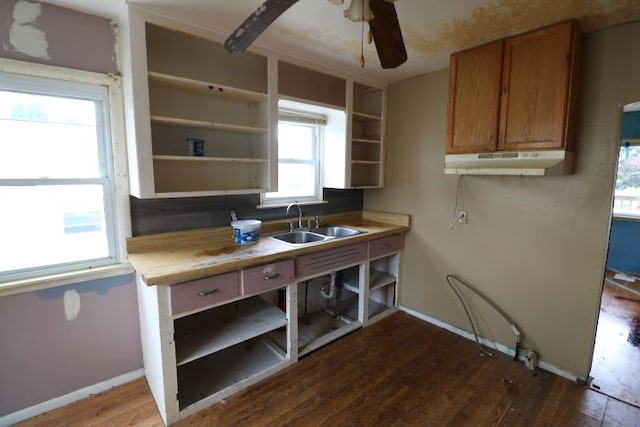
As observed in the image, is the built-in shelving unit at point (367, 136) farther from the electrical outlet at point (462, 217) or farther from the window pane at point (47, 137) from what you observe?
the window pane at point (47, 137)

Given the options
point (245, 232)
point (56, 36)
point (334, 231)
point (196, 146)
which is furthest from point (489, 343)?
Answer: point (56, 36)

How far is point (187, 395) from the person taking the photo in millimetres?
1896

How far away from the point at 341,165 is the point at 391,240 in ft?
2.84

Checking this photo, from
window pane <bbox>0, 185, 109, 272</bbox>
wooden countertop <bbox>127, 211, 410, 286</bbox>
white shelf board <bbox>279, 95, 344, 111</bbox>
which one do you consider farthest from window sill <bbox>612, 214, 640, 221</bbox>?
window pane <bbox>0, 185, 109, 272</bbox>

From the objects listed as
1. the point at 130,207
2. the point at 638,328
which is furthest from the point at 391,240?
the point at 638,328

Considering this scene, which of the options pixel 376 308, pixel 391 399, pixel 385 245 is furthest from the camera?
pixel 376 308

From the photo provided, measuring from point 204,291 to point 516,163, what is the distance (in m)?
2.09

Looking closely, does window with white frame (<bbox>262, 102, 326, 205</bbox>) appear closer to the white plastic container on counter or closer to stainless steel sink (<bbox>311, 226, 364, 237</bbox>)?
stainless steel sink (<bbox>311, 226, 364, 237</bbox>)

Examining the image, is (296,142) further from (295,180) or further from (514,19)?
(514,19)

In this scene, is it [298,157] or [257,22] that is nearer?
[257,22]

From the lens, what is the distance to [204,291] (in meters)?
1.72

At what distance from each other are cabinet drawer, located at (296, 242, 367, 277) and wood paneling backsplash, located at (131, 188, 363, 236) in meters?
0.63

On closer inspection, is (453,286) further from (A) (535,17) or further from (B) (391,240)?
(A) (535,17)

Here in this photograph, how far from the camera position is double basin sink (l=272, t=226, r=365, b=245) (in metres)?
2.60
